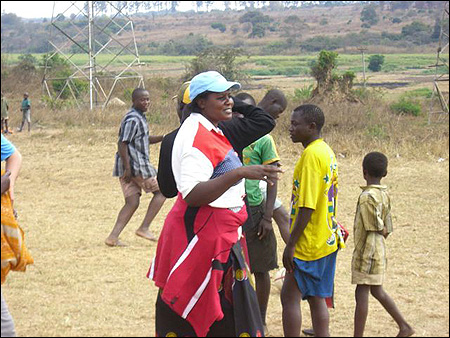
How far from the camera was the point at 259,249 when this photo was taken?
188 inches

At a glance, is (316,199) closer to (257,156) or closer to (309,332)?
(257,156)

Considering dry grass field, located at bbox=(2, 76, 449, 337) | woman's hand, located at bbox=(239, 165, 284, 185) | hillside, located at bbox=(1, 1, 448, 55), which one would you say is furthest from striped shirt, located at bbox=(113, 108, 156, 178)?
hillside, located at bbox=(1, 1, 448, 55)

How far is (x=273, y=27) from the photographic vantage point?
90.0 m

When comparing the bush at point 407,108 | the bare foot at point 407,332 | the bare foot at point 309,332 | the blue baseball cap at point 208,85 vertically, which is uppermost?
the blue baseball cap at point 208,85

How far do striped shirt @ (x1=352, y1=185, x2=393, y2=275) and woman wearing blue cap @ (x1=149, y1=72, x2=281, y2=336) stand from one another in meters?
1.30

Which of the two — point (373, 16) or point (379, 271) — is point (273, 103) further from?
point (373, 16)

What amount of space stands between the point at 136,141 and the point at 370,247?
3.13 metres

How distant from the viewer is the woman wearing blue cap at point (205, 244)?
10.7 ft

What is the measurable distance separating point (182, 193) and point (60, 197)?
6.59m

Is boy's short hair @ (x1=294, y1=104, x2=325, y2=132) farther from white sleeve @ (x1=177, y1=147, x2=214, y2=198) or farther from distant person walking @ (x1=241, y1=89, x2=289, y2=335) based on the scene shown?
white sleeve @ (x1=177, y1=147, x2=214, y2=198)

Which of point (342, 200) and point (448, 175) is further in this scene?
point (448, 175)

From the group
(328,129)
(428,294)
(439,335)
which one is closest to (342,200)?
(428,294)

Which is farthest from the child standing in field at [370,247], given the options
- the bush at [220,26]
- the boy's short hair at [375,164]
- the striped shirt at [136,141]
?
the bush at [220,26]

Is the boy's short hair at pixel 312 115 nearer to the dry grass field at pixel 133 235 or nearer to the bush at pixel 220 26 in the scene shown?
the dry grass field at pixel 133 235
